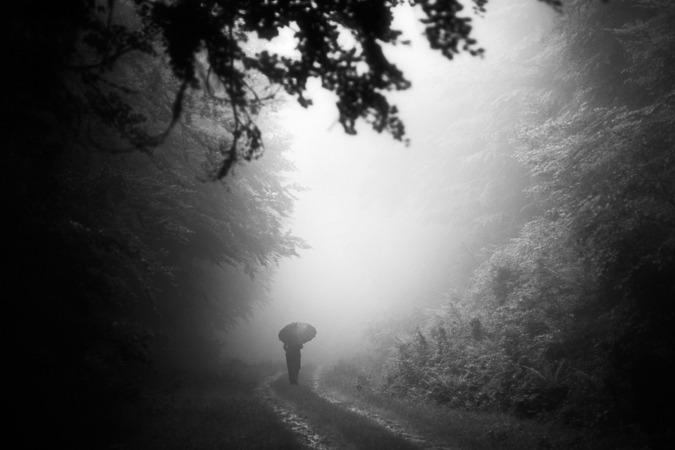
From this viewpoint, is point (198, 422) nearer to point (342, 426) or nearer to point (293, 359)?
point (342, 426)

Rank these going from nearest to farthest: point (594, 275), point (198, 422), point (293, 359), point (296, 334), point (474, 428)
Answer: point (474, 428), point (198, 422), point (594, 275), point (293, 359), point (296, 334)

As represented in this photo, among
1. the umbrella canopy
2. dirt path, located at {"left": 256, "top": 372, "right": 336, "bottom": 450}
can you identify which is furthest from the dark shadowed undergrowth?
the umbrella canopy

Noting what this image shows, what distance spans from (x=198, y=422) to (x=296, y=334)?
19.1 ft

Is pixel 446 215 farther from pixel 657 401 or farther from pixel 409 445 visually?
pixel 409 445

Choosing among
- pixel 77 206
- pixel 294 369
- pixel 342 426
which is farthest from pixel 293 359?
pixel 77 206

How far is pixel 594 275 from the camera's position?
32.6ft

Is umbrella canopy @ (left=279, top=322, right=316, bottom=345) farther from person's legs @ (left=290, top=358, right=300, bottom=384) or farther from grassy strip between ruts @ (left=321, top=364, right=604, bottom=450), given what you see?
grassy strip between ruts @ (left=321, top=364, right=604, bottom=450)

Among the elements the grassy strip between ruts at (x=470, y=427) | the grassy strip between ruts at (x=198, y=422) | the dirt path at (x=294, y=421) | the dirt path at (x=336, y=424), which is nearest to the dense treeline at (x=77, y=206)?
the grassy strip between ruts at (x=198, y=422)

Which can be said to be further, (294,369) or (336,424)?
(294,369)

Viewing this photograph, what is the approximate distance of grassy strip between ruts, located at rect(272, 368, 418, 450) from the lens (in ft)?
22.1

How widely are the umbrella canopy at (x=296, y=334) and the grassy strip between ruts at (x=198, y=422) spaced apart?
7.66 feet

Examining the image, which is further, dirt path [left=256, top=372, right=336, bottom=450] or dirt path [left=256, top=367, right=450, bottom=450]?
dirt path [left=256, top=372, right=336, bottom=450]

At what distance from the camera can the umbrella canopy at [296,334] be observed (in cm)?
1344

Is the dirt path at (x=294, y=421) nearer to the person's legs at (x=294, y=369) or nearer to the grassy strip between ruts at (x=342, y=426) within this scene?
the grassy strip between ruts at (x=342, y=426)
